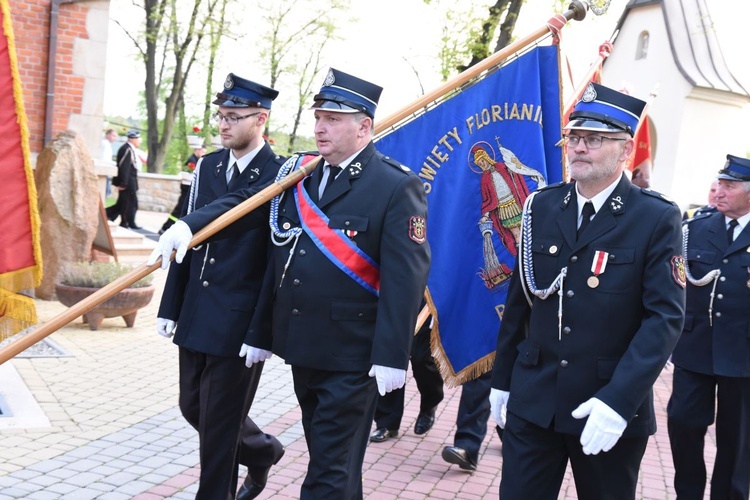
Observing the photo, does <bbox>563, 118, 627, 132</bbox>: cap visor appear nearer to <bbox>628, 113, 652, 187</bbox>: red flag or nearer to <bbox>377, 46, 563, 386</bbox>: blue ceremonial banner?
<bbox>377, 46, 563, 386</bbox>: blue ceremonial banner

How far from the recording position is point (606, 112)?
3.50m

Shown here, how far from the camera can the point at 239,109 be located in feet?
15.1

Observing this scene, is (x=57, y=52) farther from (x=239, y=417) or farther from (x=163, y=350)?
(x=239, y=417)

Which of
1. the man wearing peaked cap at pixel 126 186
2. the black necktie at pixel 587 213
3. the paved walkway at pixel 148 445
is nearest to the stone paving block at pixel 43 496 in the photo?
the paved walkway at pixel 148 445

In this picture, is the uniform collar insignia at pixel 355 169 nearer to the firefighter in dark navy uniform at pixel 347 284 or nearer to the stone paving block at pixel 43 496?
the firefighter in dark navy uniform at pixel 347 284

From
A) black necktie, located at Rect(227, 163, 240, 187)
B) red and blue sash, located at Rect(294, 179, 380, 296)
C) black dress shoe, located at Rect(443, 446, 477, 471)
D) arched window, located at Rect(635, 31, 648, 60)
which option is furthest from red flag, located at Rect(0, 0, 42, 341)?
arched window, located at Rect(635, 31, 648, 60)

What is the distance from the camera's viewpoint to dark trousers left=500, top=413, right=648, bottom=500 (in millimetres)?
3406

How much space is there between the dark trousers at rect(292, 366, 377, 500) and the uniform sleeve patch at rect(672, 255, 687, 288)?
53.3 inches

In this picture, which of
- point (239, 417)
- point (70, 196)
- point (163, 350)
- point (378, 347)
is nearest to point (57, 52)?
point (70, 196)

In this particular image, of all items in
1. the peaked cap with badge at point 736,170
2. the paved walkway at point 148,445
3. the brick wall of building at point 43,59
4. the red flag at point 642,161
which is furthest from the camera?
the brick wall of building at point 43,59

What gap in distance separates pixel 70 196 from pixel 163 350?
3015 mm

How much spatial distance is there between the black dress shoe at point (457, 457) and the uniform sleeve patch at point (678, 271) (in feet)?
9.25

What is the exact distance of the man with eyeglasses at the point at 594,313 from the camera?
3.32m

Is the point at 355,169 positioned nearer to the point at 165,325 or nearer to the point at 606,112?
the point at 606,112
